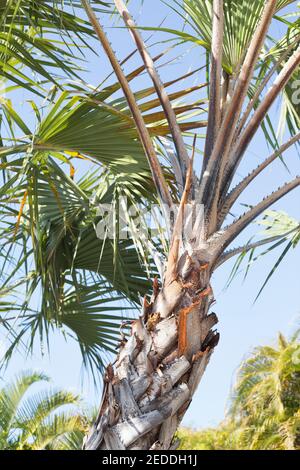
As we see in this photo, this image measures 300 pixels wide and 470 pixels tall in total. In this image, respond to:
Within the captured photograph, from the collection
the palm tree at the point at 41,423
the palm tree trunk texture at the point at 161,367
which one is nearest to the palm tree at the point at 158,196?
the palm tree trunk texture at the point at 161,367

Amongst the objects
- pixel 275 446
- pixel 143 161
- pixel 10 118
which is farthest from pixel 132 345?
pixel 275 446

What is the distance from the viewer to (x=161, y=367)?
262 centimetres

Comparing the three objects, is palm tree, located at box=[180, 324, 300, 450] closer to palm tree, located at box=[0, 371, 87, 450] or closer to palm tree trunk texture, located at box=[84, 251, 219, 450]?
palm tree, located at box=[0, 371, 87, 450]

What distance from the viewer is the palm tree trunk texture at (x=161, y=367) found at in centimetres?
250

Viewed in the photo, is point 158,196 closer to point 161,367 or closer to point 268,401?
point 161,367

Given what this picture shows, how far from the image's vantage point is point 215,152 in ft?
10.1

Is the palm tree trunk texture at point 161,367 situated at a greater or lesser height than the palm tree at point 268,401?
lesser

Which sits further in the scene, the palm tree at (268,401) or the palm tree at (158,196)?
the palm tree at (268,401)

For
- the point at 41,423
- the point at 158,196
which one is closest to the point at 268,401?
the point at 41,423

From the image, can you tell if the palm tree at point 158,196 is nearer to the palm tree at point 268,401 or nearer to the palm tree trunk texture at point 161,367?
the palm tree trunk texture at point 161,367

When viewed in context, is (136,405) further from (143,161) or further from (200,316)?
(143,161)

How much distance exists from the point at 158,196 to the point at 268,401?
10.8m

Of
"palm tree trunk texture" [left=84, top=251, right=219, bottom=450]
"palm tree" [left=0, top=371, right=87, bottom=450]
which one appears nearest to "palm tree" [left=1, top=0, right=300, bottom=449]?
"palm tree trunk texture" [left=84, top=251, right=219, bottom=450]

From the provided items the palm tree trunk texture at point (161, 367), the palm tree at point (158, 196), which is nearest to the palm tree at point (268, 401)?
the palm tree at point (158, 196)
